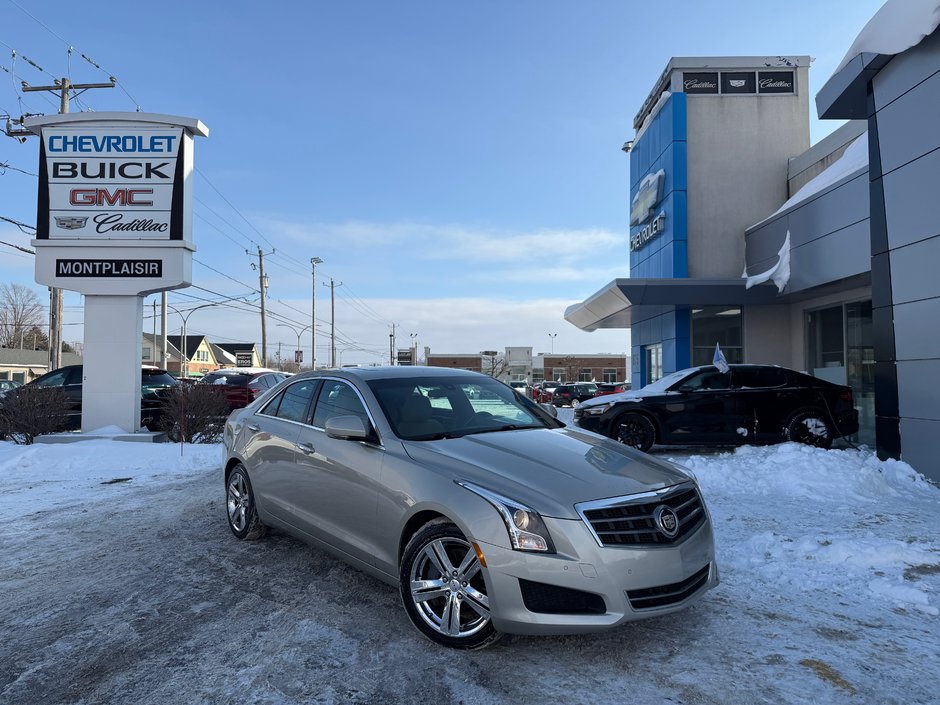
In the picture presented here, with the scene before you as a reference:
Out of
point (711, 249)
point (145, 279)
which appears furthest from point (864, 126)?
point (145, 279)

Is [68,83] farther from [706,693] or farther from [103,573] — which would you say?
[706,693]

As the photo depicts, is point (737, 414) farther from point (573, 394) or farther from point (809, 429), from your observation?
point (573, 394)

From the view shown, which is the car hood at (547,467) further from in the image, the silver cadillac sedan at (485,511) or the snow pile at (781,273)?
the snow pile at (781,273)

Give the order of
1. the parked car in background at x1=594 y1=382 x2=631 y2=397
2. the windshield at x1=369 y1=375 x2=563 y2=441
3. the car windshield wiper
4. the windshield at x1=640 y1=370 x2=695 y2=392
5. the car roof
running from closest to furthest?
the windshield at x1=369 y1=375 x2=563 y2=441
the car windshield wiper
the car roof
the windshield at x1=640 y1=370 x2=695 y2=392
the parked car in background at x1=594 y1=382 x2=631 y2=397

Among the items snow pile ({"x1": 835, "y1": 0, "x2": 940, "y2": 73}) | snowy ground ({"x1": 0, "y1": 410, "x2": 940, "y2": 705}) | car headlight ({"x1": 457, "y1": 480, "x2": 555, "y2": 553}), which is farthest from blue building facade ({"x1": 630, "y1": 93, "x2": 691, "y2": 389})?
car headlight ({"x1": 457, "y1": 480, "x2": 555, "y2": 553})

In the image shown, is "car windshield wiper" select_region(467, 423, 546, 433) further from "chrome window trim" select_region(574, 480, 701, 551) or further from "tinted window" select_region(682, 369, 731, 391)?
"tinted window" select_region(682, 369, 731, 391)

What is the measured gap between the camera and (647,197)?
21000 millimetres

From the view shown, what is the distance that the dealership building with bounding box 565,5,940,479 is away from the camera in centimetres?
828

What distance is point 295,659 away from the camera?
3.28 m

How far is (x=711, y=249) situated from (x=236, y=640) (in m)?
18.0

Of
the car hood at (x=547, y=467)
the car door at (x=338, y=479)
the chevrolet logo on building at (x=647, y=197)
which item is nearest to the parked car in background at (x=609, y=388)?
the chevrolet logo on building at (x=647, y=197)

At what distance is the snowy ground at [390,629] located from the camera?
9.79 ft

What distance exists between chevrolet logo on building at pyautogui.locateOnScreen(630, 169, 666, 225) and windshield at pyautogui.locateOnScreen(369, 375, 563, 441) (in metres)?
16.8

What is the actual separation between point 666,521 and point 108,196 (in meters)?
13.7
